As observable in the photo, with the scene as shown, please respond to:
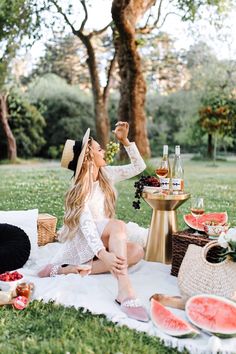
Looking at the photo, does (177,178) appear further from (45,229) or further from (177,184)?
(45,229)

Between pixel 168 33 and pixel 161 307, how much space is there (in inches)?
538

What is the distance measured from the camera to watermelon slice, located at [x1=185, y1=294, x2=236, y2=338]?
2871 mm

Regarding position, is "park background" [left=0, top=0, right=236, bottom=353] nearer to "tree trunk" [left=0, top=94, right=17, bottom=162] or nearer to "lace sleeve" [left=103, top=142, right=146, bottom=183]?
"tree trunk" [left=0, top=94, right=17, bottom=162]

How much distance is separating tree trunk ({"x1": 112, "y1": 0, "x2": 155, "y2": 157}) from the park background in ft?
0.07

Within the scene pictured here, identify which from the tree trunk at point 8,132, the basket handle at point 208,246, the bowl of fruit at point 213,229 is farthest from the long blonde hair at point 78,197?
the tree trunk at point 8,132

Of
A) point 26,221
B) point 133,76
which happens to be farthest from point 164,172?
point 133,76

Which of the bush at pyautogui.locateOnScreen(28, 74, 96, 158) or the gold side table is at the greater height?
the bush at pyautogui.locateOnScreen(28, 74, 96, 158)

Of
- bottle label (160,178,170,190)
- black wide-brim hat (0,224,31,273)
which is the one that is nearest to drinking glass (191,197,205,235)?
bottle label (160,178,170,190)

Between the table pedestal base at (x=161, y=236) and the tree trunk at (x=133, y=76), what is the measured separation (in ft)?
22.2

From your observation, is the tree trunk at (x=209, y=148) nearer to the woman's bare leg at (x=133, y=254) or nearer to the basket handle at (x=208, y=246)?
the woman's bare leg at (x=133, y=254)

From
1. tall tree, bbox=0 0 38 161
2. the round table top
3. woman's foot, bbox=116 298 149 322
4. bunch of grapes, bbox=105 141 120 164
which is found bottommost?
woman's foot, bbox=116 298 149 322

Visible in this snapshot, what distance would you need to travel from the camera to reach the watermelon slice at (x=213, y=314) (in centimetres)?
287

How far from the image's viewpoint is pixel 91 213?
12.7 feet

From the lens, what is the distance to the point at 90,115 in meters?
16.2
